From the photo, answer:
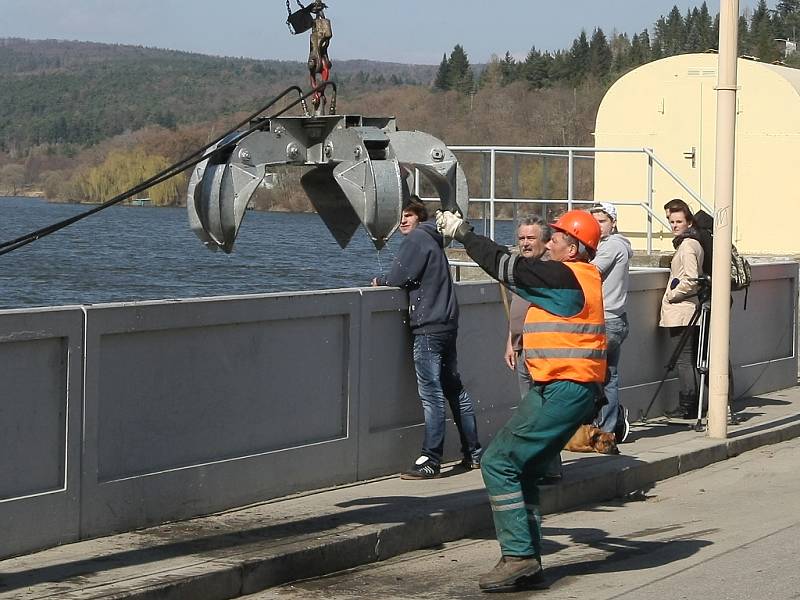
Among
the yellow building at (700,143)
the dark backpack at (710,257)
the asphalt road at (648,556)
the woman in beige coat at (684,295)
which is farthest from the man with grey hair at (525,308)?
the yellow building at (700,143)

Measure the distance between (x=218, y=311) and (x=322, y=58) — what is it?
1894 millimetres

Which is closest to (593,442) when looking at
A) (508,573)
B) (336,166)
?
(508,573)

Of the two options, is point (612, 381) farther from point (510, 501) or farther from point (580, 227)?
point (510, 501)

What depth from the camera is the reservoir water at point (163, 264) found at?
136ft

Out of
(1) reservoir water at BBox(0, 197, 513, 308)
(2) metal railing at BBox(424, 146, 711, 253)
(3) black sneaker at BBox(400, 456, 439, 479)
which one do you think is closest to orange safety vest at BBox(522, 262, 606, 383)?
(3) black sneaker at BBox(400, 456, 439, 479)

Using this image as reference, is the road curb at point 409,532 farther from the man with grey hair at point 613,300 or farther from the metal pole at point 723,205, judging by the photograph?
the metal pole at point 723,205

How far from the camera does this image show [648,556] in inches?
320

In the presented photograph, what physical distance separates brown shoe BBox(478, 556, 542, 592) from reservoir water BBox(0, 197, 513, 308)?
61.4 feet

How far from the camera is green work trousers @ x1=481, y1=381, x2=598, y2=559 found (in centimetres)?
714

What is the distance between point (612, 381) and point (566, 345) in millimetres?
4022

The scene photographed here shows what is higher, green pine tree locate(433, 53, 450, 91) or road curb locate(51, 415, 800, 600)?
green pine tree locate(433, 53, 450, 91)

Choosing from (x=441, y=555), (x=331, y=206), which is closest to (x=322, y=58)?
(x=331, y=206)

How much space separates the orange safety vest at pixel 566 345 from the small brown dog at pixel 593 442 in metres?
3.58

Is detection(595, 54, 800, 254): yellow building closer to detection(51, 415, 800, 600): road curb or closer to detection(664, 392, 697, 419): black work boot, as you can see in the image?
detection(664, 392, 697, 419): black work boot
